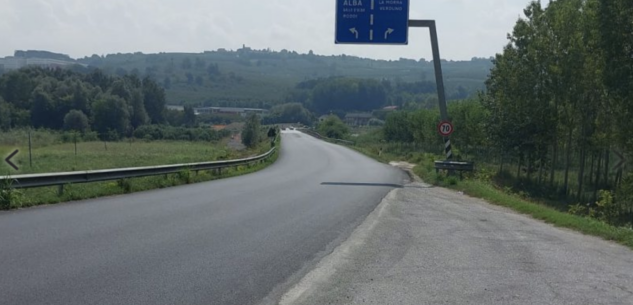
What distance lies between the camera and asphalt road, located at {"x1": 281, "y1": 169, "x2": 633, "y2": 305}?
7.41 meters

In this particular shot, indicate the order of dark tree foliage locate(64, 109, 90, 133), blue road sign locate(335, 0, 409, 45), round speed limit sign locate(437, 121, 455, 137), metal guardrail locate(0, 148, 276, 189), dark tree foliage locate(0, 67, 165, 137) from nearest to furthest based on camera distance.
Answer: metal guardrail locate(0, 148, 276, 189)
blue road sign locate(335, 0, 409, 45)
round speed limit sign locate(437, 121, 455, 137)
dark tree foliage locate(64, 109, 90, 133)
dark tree foliage locate(0, 67, 165, 137)

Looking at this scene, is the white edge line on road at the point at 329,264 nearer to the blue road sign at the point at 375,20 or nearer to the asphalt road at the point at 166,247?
the asphalt road at the point at 166,247

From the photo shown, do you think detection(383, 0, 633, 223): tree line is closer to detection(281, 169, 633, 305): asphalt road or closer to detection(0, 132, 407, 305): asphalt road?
detection(0, 132, 407, 305): asphalt road

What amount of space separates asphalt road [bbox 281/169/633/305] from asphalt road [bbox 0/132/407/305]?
0.49 meters

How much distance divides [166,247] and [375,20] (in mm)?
18628

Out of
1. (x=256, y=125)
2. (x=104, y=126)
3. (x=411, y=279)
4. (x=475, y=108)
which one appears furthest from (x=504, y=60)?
(x=104, y=126)

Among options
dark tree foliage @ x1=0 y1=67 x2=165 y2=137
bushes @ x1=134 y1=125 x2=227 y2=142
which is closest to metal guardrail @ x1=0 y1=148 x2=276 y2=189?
dark tree foliage @ x1=0 y1=67 x2=165 y2=137

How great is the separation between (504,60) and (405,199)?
24637 mm

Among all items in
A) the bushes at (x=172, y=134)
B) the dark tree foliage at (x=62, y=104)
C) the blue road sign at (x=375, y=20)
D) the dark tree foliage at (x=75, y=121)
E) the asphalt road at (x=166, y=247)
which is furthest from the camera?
the bushes at (x=172, y=134)

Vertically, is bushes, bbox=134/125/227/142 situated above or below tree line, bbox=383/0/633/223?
below

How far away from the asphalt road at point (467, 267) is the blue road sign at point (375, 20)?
13450 mm

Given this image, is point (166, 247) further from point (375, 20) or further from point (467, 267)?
point (375, 20)

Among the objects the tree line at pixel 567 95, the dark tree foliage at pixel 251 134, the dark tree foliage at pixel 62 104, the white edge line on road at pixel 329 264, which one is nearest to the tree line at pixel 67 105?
the dark tree foliage at pixel 62 104

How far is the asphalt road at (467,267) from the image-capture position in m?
7.41
